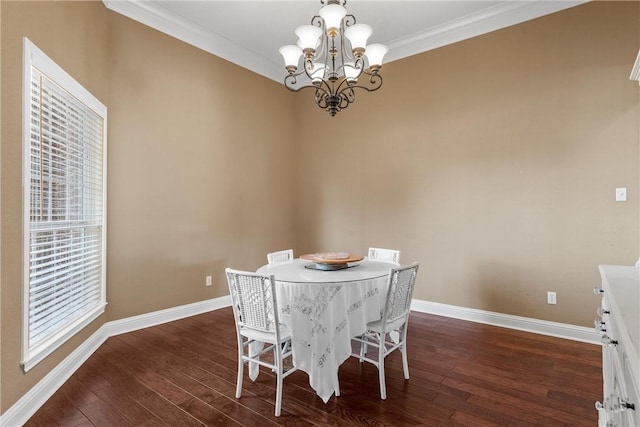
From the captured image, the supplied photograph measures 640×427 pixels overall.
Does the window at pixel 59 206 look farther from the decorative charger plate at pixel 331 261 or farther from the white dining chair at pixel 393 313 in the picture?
the white dining chair at pixel 393 313

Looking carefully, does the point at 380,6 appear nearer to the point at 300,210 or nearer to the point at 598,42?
the point at 598,42

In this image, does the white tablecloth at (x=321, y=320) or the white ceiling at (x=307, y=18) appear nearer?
the white tablecloth at (x=321, y=320)

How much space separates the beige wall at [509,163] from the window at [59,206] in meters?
2.90

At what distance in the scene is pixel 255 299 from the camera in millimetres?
1974

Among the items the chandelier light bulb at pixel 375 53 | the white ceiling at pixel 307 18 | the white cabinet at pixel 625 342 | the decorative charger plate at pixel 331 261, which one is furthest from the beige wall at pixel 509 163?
the white cabinet at pixel 625 342

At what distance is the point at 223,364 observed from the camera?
2.53 m

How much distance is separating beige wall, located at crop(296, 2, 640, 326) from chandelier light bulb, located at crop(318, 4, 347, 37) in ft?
6.26

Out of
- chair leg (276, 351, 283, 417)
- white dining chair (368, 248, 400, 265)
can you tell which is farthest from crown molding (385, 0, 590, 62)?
chair leg (276, 351, 283, 417)

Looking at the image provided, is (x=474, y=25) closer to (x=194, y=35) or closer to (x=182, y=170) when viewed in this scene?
(x=194, y=35)

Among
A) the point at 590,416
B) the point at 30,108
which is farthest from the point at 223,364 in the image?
the point at 590,416

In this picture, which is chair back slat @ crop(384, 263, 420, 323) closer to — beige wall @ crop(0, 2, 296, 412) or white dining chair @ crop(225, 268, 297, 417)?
white dining chair @ crop(225, 268, 297, 417)

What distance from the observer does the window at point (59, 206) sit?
6.35 ft

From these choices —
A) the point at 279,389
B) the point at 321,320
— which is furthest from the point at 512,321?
the point at 279,389

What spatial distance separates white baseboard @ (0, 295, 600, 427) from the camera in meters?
1.88
